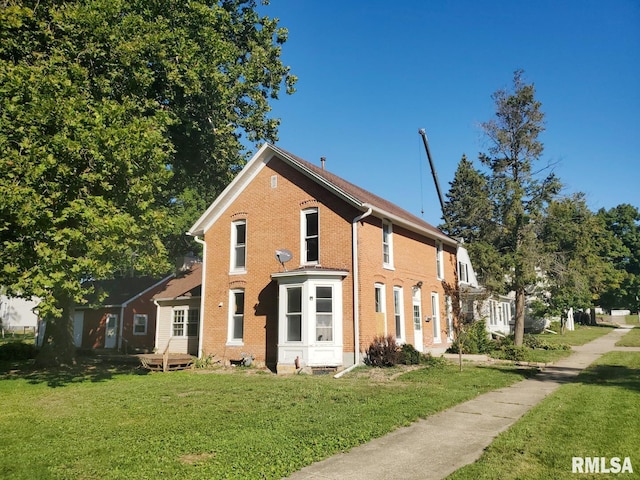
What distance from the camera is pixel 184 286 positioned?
27.6 meters

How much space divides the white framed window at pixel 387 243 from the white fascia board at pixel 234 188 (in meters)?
5.83

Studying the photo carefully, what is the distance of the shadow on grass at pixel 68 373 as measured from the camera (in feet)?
49.7

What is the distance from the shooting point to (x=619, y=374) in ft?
45.7

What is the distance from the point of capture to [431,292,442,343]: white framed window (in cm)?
2245

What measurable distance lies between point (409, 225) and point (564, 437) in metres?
13.6

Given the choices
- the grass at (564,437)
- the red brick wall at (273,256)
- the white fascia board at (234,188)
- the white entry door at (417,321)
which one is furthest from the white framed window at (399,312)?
the grass at (564,437)

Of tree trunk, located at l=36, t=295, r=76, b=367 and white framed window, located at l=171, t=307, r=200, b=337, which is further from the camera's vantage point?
white framed window, located at l=171, t=307, r=200, b=337

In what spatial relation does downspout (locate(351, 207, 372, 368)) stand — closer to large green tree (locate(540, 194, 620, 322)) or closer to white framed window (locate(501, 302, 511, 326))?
large green tree (locate(540, 194, 620, 322))

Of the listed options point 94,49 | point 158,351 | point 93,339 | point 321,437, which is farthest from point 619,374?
point 93,339

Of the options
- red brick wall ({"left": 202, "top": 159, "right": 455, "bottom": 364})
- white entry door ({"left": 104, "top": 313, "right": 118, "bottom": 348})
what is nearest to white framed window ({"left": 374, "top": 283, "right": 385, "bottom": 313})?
red brick wall ({"left": 202, "top": 159, "right": 455, "bottom": 364})

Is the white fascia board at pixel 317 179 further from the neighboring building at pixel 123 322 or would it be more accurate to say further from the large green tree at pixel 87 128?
the neighboring building at pixel 123 322

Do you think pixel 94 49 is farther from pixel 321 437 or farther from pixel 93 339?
pixel 93 339

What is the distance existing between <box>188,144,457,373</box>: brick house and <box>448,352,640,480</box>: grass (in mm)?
7625

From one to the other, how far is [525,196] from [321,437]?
21871mm
